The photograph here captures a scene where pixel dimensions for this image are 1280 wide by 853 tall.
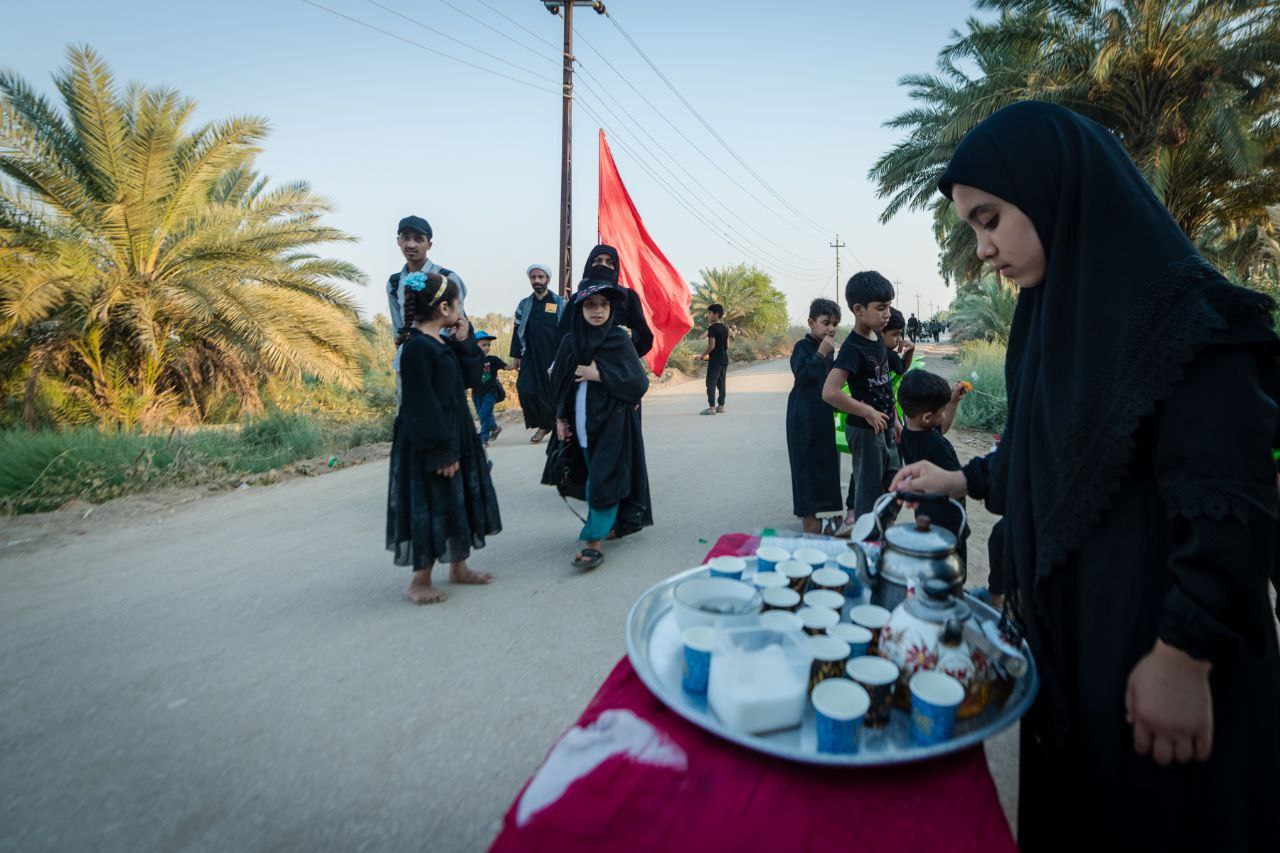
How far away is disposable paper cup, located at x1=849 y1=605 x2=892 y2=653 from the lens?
135 centimetres

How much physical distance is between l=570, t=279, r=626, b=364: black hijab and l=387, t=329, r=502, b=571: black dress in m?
0.69

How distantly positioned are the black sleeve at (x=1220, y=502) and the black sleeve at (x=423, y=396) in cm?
288

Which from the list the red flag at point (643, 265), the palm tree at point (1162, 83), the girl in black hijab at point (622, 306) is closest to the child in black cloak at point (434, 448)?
the girl in black hijab at point (622, 306)

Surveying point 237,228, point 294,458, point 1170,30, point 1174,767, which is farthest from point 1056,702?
point 1170,30

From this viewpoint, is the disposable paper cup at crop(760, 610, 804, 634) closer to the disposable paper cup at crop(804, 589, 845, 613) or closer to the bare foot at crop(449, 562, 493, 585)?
the disposable paper cup at crop(804, 589, 845, 613)

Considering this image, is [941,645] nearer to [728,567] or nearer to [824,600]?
[824,600]

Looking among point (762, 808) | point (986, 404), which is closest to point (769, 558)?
point (762, 808)

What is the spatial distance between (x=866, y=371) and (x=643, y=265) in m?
6.38

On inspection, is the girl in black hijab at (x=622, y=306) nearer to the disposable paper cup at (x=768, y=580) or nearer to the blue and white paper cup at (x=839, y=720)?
the disposable paper cup at (x=768, y=580)

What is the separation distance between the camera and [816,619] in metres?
1.34

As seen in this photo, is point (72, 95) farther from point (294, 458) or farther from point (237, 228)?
point (294, 458)

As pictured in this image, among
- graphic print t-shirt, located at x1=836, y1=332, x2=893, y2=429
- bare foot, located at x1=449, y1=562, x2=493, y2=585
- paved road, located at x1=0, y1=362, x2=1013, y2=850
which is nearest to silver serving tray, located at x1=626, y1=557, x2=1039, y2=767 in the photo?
paved road, located at x1=0, y1=362, x2=1013, y2=850

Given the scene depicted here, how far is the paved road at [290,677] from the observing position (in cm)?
198

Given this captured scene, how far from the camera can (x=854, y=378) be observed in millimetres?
3766
